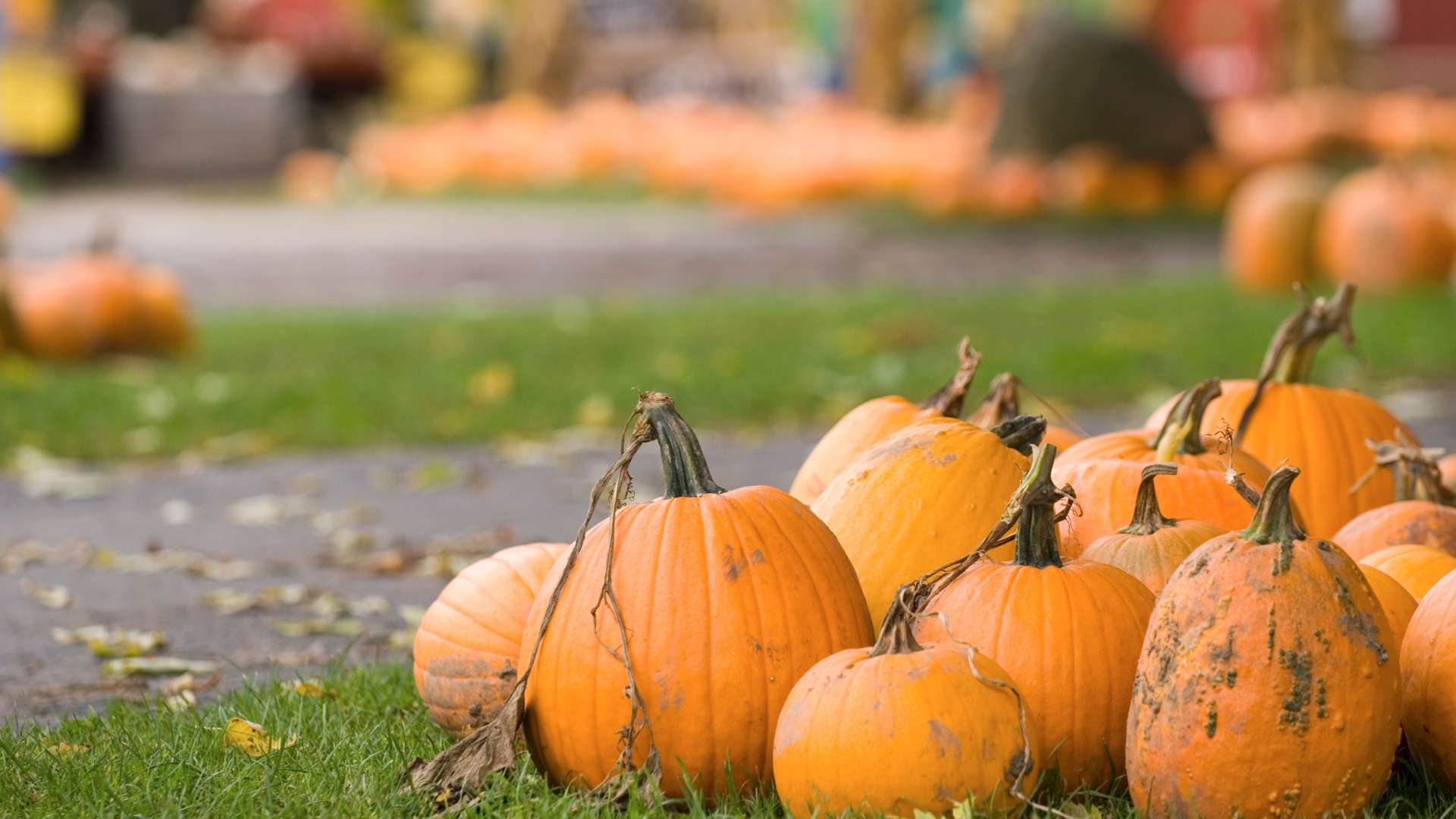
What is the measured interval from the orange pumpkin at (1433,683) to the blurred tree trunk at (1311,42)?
58.3 feet

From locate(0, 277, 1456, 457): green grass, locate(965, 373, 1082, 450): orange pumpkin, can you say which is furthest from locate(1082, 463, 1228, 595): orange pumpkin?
locate(0, 277, 1456, 457): green grass

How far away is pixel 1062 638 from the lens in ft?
7.06

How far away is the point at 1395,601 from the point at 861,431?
3.03ft

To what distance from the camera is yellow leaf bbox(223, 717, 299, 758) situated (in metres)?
2.41

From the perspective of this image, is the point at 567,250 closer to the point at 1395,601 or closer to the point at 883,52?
the point at 883,52

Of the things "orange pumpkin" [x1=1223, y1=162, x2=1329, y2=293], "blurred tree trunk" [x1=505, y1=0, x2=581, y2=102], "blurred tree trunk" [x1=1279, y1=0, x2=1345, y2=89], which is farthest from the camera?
"blurred tree trunk" [x1=505, y1=0, x2=581, y2=102]

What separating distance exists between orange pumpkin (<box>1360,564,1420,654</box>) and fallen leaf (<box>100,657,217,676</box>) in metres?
2.05

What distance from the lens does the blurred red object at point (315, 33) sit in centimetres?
2456

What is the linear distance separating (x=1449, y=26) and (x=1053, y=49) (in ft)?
60.3

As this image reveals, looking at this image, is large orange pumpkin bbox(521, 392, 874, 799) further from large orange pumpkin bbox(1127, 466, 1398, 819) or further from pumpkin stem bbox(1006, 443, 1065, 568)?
large orange pumpkin bbox(1127, 466, 1398, 819)

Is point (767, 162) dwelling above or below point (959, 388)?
below

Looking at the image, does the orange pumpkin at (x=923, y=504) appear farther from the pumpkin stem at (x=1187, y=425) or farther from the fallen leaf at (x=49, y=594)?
the fallen leaf at (x=49, y=594)

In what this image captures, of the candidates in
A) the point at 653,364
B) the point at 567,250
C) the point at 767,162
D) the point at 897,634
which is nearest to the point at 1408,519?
the point at 897,634

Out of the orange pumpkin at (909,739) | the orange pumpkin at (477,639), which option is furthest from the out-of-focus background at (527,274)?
the orange pumpkin at (909,739)
